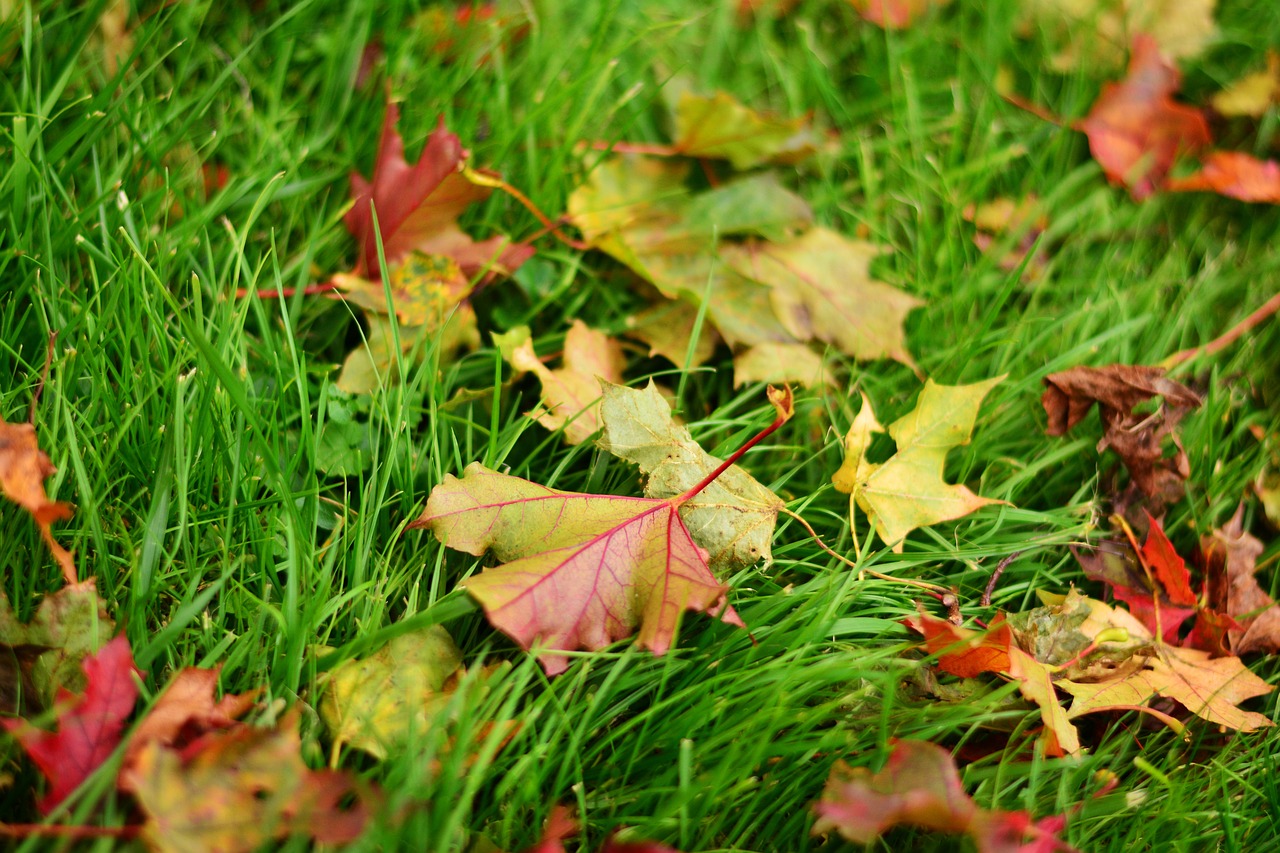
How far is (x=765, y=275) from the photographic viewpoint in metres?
1.55

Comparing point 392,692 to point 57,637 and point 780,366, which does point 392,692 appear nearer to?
point 57,637

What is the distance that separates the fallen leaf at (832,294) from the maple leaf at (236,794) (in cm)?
99

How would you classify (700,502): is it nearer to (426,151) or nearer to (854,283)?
(854,283)

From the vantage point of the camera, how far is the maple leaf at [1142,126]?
1.85 metres

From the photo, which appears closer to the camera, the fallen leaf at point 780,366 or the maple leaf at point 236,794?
the maple leaf at point 236,794

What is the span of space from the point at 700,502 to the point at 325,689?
0.51 m

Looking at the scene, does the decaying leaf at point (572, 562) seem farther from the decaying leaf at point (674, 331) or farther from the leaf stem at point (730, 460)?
the decaying leaf at point (674, 331)

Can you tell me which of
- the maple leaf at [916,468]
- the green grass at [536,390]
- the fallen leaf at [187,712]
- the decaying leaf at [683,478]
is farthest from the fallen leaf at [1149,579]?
the fallen leaf at [187,712]

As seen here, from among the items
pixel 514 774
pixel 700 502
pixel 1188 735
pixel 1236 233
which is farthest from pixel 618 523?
pixel 1236 233

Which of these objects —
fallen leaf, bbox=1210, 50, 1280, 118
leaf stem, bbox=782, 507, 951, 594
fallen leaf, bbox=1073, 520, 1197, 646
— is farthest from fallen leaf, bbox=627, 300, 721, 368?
fallen leaf, bbox=1210, 50, 1280, 118

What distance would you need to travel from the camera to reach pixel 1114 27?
6.66ft

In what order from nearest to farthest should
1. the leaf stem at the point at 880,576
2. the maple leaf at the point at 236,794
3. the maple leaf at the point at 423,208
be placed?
the maple leaf at the point at 236,794 < the leaf stem at the point at 880,576 < the maple leaf at the point at 423,208

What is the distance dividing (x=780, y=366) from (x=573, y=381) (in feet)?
1.15

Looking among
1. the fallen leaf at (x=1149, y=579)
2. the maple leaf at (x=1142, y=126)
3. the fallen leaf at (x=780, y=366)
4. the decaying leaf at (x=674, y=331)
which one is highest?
the maple leaf at (x=1142, y=126)
